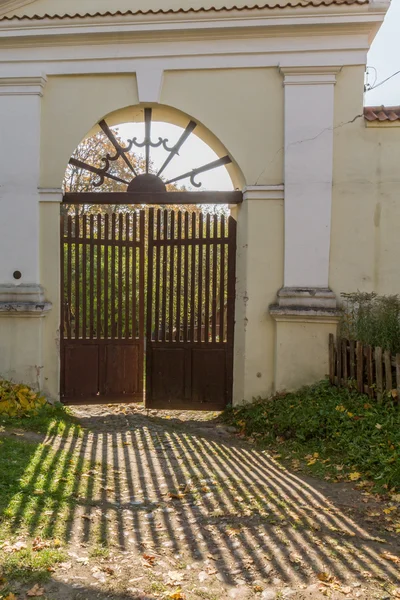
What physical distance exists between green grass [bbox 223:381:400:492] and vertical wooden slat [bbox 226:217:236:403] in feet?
1.63

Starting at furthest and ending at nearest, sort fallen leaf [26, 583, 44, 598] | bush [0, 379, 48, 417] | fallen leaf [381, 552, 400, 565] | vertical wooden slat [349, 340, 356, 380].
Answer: bush [0, 379, 48, 417] → vertical wooden slat [349, 340, 356, 380] → fallen leaf [381, 552, 400, 565] → fallen leaf [26, 583, 44, 598]

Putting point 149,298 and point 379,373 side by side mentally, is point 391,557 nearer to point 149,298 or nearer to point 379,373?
point 379,373

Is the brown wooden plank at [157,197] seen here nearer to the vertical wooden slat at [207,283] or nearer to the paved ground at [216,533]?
the vertical wooden slat at [207,283]

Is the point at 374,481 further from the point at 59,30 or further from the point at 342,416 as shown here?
the point at 59,30

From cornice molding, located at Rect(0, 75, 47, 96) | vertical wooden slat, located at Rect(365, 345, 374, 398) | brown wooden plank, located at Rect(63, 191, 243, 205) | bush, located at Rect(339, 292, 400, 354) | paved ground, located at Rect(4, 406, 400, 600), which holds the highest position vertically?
cornice molding, located at Rect(0, 75, 47, 96)

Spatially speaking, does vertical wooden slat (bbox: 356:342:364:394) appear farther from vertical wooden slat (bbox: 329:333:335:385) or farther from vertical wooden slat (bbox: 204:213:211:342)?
vertical wooden slat (bbox: 204:213:211:342)

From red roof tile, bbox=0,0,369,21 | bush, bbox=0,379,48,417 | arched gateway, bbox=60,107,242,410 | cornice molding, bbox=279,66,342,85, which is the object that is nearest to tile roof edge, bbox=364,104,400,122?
cornice molding, bbox=279,66,342,85

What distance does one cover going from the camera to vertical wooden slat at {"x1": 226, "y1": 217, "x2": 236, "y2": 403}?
7.46 meters

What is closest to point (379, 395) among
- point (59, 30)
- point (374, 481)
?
point (374, 481)

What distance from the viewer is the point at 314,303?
22.9 ft

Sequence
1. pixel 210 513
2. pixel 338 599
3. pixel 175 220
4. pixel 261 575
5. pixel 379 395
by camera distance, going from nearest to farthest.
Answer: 1. pixel 338 599
2. pixel 261 575
3. pixel 210 513
4. pixel 379 395
5. pixel 175 220

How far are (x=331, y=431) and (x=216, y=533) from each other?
243cm

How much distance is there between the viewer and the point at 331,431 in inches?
228

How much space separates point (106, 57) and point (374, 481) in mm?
6167
